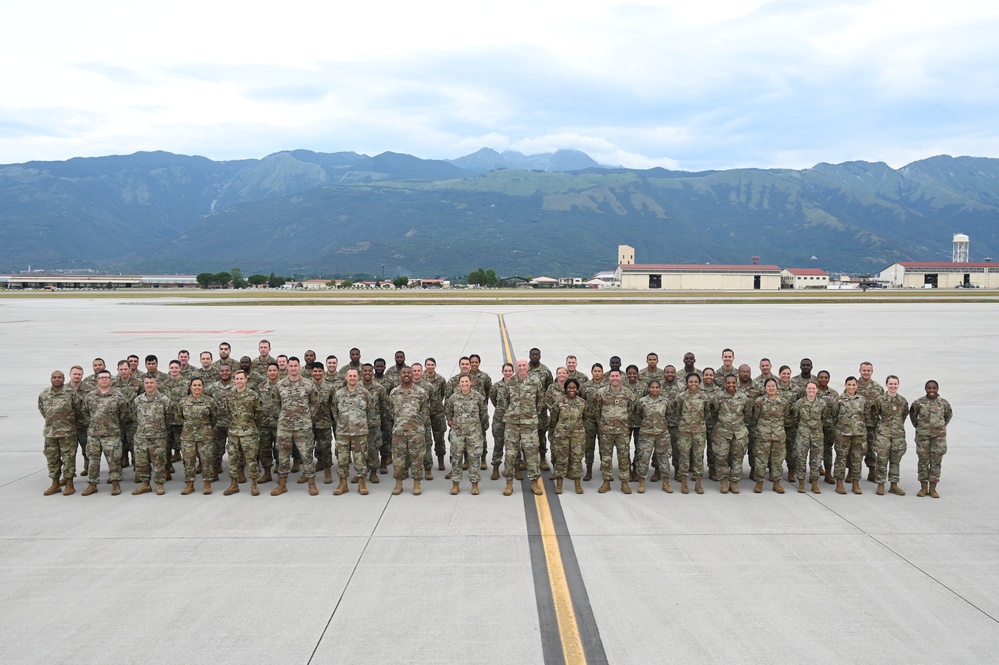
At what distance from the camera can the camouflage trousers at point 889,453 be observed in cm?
939

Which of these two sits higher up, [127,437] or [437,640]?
[127,437]

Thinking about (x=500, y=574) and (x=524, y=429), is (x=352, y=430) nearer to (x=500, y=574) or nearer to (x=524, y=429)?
(x=524, y=429)

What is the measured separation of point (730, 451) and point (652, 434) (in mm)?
1238

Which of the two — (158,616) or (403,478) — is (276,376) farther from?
(158,616)

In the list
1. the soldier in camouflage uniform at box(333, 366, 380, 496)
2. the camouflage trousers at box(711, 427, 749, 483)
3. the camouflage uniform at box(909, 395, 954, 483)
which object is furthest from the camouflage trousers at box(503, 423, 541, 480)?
the camouflage uniform at box(909, 395, 954, 483)

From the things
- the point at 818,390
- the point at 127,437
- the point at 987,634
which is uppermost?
the point at 818,390

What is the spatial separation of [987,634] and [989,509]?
12.9ft

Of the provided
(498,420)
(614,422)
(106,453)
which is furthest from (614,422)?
(106,453)

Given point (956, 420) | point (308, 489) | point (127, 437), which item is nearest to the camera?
point (308, 489)

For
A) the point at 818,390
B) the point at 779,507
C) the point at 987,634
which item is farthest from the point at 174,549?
the point at 818,390

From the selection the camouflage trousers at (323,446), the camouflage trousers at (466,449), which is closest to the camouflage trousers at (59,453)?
the camouflage trousers at (323,446)

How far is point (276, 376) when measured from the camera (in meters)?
10.6

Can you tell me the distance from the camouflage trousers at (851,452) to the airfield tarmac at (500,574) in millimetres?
447

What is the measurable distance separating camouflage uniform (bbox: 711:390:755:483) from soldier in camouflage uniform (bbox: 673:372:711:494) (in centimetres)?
24
